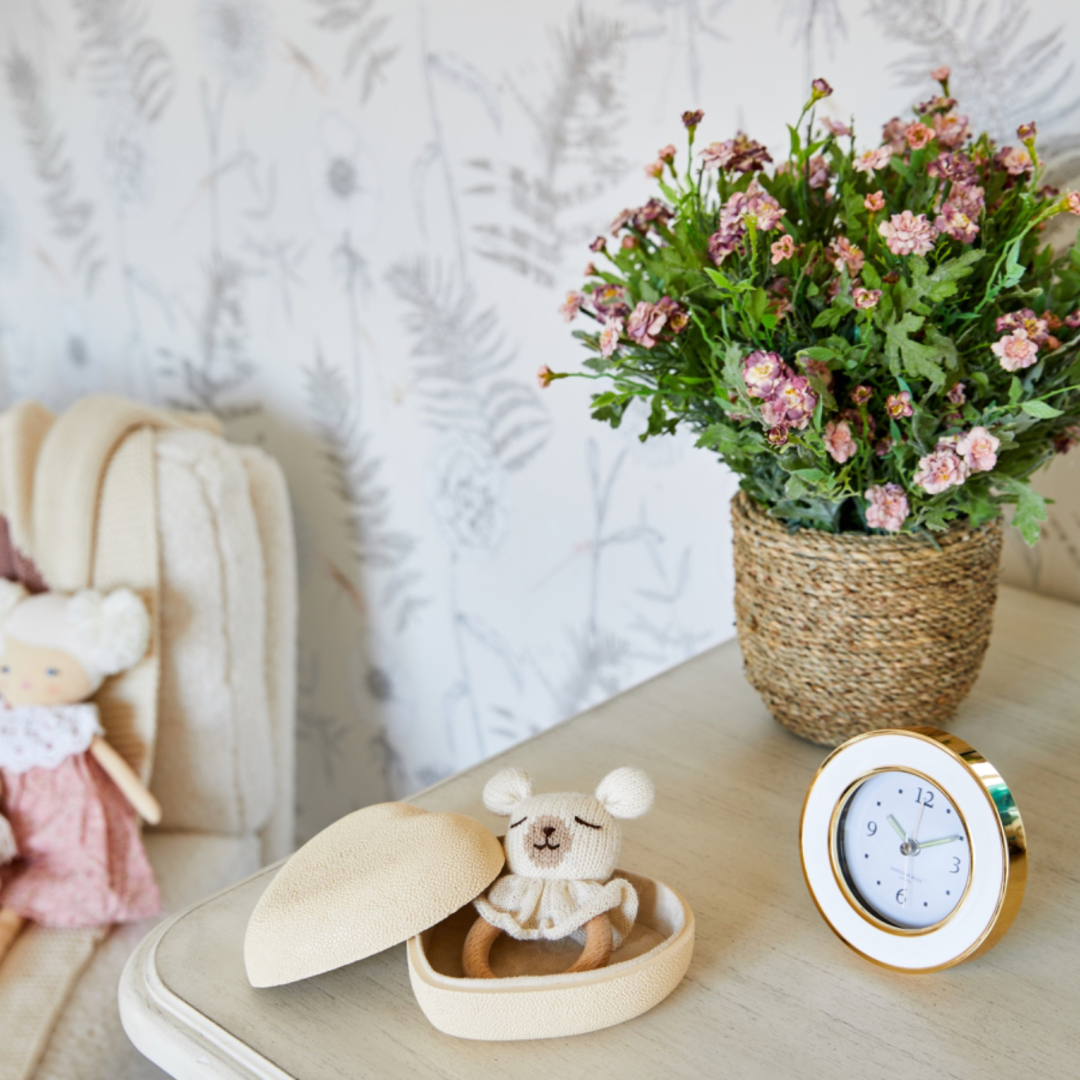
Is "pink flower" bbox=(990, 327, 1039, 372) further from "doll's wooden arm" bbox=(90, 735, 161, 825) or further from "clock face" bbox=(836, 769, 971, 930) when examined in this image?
"doll's wooden arm" bbox=(90, 735, 161, 825)

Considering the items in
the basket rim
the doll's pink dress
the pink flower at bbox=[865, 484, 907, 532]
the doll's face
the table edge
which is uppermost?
the pink flower at bbox=[865, 484, 907, 532]

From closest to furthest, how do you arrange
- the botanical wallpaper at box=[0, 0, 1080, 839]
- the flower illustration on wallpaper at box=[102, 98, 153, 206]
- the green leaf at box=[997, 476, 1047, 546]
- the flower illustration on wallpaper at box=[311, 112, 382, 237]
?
the green leaf at box=[997, 476, 1047, 546] → the botanical wallpaper at box=[0, 0, 1080, 839] → the flower illustration on wallpaper at box=[311, 112, 382, 237] → the flower illustration on wallpaper at box=[102, 98, 153, 206]

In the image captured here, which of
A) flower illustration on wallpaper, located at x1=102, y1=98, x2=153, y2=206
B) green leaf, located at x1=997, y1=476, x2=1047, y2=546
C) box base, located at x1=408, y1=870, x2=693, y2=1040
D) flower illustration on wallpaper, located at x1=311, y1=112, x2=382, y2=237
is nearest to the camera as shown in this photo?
box base, located at x1=408, y1=870, x2=693, y2=1040

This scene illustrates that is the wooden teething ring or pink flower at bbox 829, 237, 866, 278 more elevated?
pink flower at bbox 829, 237, 866, 278

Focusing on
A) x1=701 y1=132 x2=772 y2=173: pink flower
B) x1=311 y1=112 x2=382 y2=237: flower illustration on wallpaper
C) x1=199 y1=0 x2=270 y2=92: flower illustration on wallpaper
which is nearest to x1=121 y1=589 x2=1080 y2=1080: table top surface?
x1=701 y1=132 x2=772 y2=173: pink flower

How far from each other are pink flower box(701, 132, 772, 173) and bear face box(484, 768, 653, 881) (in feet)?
1.10

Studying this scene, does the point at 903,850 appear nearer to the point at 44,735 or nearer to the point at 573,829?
the point at 573,829

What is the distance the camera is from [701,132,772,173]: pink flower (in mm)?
567

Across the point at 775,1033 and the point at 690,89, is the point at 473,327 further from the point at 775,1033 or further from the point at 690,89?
the point at 775,1033

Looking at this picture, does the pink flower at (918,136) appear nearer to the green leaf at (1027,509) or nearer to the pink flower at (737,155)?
the pink flower at (737,155)

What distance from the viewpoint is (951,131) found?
1.90 ft

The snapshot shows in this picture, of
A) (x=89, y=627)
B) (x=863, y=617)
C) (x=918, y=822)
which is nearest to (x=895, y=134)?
(x=863, y=617)

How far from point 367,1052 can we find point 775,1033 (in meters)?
0.18

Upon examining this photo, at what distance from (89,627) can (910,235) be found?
0.74 meters
